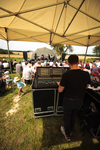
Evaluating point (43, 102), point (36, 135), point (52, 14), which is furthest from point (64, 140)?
point (52, 14)

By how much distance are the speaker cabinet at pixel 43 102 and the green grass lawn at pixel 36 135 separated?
0.92 feet

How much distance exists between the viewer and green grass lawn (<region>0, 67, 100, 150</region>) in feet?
5.88

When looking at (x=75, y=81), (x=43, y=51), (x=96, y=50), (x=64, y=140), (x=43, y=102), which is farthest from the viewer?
(x=96, y=50)

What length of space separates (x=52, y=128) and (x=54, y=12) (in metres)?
3.94

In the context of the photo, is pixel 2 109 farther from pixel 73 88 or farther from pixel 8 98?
pixel 73 88

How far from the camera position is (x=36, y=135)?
201 cm

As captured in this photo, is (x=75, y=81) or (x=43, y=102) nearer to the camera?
(x=75, y=81)

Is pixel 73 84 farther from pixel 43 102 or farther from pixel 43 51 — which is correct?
pixel 43 51

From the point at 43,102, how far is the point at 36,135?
3.10 ft

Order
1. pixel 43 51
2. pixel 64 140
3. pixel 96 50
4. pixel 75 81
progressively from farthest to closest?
pixel 96 50, pixel 43 51, pixel 64 140, pixel 75 81

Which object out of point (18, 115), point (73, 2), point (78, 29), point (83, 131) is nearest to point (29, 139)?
point (18, 115)

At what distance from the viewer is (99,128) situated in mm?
1847

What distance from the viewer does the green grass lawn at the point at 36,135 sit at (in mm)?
1791

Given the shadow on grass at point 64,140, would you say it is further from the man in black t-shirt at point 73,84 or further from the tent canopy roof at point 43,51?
the tent canopy roof at point 43,51
